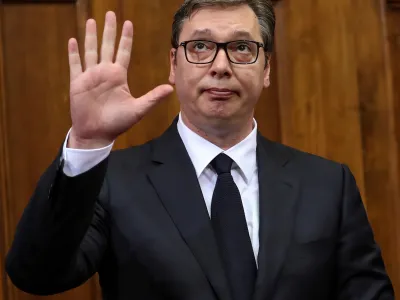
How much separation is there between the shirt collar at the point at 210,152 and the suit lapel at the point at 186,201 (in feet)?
0.04

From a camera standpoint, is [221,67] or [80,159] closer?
[80,159]

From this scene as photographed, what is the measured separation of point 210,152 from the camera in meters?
1.10

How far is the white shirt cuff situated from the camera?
0.85 meters

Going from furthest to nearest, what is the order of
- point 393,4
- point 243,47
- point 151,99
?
point 393,4, point 243,47, point 151,99

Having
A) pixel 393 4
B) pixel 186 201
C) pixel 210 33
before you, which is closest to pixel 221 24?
pixel 210 33

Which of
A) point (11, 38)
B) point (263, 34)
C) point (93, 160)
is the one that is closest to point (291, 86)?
point (263, 34)

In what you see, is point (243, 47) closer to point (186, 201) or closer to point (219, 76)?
point (219, 76)

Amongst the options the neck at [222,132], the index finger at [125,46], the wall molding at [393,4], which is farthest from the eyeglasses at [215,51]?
the wall molding at [393,4]

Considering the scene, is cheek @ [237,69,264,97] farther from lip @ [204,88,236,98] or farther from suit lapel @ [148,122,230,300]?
suit lapel @ [148,122,230,300]

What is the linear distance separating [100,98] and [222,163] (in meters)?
0.29

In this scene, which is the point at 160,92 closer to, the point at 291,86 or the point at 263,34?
the point at 263,34

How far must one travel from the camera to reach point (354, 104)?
1.47 meters

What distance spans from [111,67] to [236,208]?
307 mm

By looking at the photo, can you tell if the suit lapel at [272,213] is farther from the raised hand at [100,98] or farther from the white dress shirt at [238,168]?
the raised hand at [100,98]
